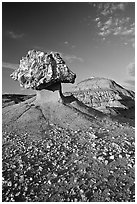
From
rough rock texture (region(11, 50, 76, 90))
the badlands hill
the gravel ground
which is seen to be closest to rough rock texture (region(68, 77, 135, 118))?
rough rock texture (region(11, 50, 76, 90))

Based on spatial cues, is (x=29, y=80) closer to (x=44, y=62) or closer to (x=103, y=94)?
(x=44, y=62)

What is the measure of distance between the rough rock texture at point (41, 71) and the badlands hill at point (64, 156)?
1308 mm

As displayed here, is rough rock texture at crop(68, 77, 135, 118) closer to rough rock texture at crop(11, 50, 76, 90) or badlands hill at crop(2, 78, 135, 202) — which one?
rough rock texture at crop(11, 50, 76, 90)

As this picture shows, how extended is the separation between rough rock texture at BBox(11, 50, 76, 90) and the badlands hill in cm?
131

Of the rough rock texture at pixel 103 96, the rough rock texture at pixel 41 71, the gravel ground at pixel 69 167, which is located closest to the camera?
the gravel ground at pixel 69 167

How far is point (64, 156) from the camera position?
294 inches

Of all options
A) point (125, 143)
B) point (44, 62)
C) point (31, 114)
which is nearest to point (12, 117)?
point (31, 114)

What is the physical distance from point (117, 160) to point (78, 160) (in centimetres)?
147

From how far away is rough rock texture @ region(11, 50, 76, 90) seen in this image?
12648mm

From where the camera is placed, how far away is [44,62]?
1266 centimetres

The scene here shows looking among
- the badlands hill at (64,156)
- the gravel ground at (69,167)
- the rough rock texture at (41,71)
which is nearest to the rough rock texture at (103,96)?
the rough rock texture at (41,71)

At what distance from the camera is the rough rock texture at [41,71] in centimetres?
1265

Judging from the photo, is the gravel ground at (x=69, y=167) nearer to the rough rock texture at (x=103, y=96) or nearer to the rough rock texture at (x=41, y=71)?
the rough rock texture at (x=41, y=71)

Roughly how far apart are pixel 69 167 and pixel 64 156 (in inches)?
29.0
